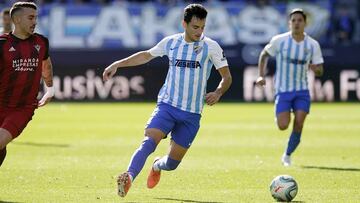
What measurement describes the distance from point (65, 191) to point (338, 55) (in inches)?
779

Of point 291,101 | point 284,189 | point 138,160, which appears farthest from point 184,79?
point 291,101

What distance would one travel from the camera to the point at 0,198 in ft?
32.6

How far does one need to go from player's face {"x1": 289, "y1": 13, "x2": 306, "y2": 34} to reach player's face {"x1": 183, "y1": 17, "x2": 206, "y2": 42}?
168 inches

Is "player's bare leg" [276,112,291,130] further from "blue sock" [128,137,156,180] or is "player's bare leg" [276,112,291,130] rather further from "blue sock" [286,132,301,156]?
"blue sock" [128,137,156,180]

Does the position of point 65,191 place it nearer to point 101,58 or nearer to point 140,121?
point 140,121

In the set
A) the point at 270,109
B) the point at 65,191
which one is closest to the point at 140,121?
the point at 270,109

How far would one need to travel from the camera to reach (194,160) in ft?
47.3

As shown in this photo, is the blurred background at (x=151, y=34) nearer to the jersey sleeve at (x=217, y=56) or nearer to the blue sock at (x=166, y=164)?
the blue sock at (x=166, y=164)

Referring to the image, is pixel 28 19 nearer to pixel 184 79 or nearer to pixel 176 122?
pixel 184 79

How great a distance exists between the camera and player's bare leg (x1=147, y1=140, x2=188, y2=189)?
10.4m

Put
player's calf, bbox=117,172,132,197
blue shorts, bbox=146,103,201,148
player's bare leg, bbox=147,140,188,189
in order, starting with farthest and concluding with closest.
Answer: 1. player's bare leg, bbox=147,140,188,189
2. blue shorts, bbox=146,103,201,148
3. player's calf, bbox=117,172,132,197

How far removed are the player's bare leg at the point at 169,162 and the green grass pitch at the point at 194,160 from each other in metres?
0.16

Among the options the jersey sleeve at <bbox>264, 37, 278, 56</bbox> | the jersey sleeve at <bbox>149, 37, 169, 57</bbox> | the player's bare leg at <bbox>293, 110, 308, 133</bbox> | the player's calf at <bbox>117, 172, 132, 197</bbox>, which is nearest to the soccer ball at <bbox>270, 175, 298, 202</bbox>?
the player's calf at <bbox>117, 172, 132, 197</bbox>

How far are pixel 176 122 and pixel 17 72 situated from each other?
72.9 inches
